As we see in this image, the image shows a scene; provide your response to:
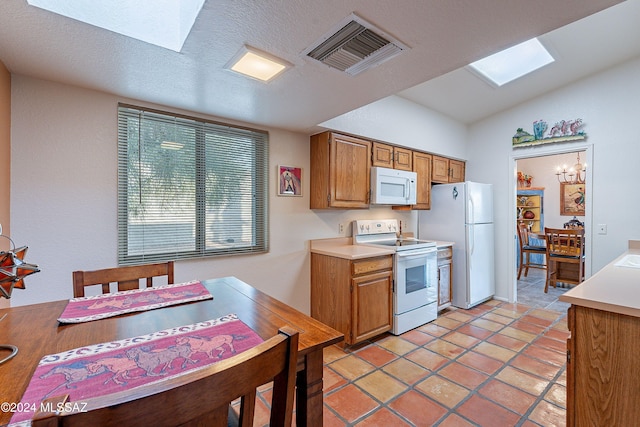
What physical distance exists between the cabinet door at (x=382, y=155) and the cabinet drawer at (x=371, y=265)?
107 centimetres

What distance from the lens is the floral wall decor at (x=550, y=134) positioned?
11.3 feet

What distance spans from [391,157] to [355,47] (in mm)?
2078

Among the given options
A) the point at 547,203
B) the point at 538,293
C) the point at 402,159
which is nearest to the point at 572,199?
the point at 547,203

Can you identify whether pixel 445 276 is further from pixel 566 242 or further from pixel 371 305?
pixel 566 242

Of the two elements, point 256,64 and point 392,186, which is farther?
point 392,186

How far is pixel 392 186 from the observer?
10.9 feet

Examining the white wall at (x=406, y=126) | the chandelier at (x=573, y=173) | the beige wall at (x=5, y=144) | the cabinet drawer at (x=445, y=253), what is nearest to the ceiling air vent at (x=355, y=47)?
the white wall at (x=406, y=126)

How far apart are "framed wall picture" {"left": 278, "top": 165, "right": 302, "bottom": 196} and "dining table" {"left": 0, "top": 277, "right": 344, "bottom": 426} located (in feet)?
5.07

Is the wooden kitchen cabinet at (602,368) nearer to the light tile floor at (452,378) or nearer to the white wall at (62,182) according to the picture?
the light tile floor at (452,378)

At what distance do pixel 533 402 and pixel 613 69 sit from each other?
361 centimetres

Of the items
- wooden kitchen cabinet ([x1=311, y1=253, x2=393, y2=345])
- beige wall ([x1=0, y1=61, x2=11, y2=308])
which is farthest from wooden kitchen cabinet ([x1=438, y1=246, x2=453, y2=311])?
beige wall ([x1=0, y1=61, x2=11, y2=308])

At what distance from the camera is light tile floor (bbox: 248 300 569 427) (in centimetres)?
179

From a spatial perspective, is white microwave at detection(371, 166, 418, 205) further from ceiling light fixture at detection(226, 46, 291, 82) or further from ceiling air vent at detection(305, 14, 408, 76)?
ceiling light fixture at detection(226, 46, 291, 82)

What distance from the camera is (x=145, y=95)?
6.64 feet
